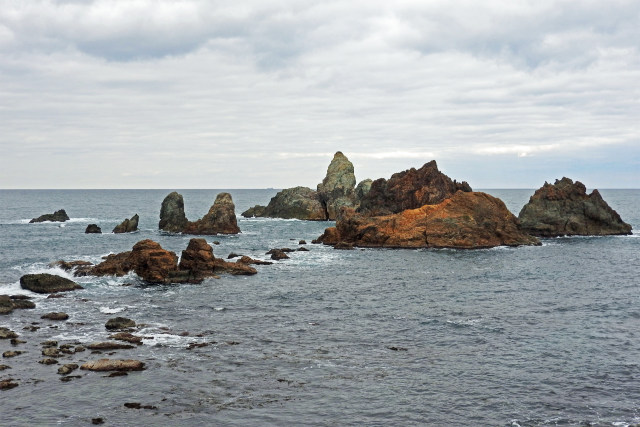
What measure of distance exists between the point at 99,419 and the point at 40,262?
2148 inches

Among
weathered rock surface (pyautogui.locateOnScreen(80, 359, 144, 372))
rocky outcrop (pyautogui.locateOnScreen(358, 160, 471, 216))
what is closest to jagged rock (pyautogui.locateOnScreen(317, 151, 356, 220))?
rocky outcrop (pyautogui.locateOnScreen(358, 160, 471, 216))

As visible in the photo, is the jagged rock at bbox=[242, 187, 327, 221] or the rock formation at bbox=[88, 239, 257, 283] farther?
the jagged rock at bbox=[242, 187, 327, 221]

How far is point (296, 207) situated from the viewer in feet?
537

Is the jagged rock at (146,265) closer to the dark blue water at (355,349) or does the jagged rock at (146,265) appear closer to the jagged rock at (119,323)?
the dark blue water at (355,349)

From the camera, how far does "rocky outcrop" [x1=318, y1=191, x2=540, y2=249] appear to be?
9181 centimetres

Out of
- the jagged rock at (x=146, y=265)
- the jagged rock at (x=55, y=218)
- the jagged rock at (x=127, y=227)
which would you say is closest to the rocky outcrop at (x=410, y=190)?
the jagged rock at (x=127, y=227)

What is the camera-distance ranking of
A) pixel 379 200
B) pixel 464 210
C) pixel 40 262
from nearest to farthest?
pixel 40 262 < pixel 464 210 < pixel 379 200

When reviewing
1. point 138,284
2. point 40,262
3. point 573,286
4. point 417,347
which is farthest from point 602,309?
point 40,262

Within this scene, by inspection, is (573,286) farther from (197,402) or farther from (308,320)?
(197,402)

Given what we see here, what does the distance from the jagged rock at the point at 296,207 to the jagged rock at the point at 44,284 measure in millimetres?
108295

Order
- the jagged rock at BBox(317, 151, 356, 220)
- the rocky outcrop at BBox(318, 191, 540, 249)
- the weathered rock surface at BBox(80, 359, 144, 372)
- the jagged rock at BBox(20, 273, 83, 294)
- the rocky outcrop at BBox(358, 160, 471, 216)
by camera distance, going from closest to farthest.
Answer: the weathered rock surface at BBox(80, 359, 144, 372) < the jagged rock at BBox(20, 273, 83, 294) < the rocky outcrop at BBox(318, 191, 540, 249) < the rocky outcrop at BBox(358, 160, 471, 216) < the jagged rock at BBox(317, 151, 356, 220)

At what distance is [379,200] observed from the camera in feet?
370

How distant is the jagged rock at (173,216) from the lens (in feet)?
388

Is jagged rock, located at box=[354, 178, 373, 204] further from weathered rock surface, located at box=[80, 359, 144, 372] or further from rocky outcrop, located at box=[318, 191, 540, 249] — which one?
weathered rock surface, located at box=[80, 359, 144, 372]
